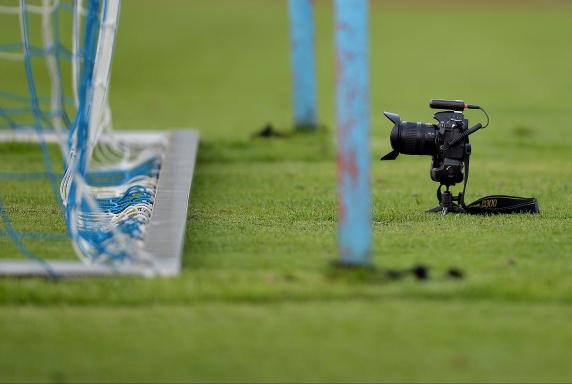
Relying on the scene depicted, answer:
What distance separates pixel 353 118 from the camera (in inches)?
221

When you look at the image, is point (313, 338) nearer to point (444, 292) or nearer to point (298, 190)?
point (444, 292)

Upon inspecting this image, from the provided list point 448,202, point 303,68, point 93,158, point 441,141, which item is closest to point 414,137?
point 441,141

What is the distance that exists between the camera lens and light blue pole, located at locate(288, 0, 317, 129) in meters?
5.25

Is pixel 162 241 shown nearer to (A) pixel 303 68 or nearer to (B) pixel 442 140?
(B) pixel 442 140

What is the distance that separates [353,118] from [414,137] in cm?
214

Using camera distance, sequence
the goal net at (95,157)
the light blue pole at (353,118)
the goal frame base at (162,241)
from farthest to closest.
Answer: the goal net at (95,157)
the goal frame base at (162,241)
the light blue pole at (353,118)

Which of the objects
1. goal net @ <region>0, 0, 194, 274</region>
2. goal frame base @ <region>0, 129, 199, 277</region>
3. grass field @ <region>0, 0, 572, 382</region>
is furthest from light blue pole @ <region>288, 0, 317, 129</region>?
goal frame base @ <region>0, 129, 199, 277</region>

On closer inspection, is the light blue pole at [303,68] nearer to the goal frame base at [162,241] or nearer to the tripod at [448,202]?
the goal frame base at [162,241]

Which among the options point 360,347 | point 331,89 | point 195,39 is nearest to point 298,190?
point 360,347

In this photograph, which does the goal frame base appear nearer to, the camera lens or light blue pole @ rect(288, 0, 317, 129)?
the camera lens

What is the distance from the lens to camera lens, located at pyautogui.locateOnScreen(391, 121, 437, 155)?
302 inches

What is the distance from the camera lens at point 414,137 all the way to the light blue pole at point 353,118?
2.01 metres

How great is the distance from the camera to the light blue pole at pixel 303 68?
1281 centimetres

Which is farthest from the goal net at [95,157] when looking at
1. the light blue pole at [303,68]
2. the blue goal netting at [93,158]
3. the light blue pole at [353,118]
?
the light blue pole at [303,68]
